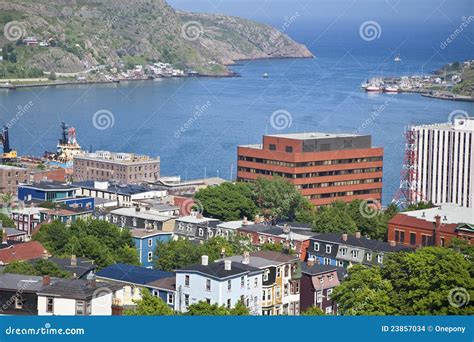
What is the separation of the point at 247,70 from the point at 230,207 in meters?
29.5

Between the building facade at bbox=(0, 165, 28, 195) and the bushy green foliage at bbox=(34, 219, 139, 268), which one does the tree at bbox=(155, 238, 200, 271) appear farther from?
the building facade at bbox=(0, 165, 28, 195)

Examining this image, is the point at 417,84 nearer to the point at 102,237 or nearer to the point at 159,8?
the point at 159,8

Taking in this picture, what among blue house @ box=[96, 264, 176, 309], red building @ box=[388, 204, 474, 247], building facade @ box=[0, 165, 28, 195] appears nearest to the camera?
blue house @ box=[96, 264, 176, 309]

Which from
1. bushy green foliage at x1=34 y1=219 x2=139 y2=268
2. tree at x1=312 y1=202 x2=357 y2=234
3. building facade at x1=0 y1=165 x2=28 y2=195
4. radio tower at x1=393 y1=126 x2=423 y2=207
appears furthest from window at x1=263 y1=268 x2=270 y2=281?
building facade at x1=0 y1=165 x2=28 y2=195

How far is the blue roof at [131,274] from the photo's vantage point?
6203 millimetres

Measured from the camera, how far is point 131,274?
635cm

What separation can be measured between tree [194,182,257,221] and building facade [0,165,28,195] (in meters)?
3.58

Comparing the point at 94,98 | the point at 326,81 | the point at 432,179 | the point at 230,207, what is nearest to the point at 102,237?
the point at 230,207

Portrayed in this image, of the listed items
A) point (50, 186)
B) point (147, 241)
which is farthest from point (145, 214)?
point (50, 186)

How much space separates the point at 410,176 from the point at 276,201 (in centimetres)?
332

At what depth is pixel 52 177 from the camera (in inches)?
601

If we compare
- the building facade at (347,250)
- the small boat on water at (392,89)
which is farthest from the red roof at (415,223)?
the small boat on water at (392,89)

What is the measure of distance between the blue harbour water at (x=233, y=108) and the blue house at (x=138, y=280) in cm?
830

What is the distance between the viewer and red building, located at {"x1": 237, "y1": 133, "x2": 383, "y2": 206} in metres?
13.1
